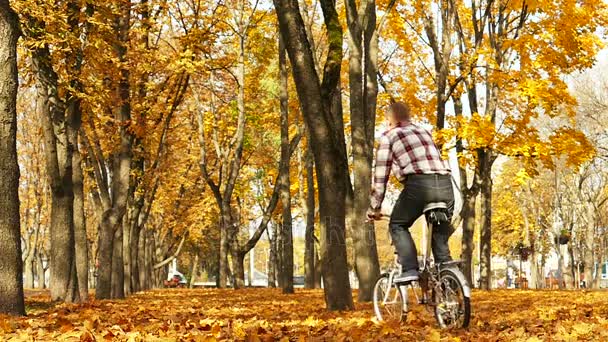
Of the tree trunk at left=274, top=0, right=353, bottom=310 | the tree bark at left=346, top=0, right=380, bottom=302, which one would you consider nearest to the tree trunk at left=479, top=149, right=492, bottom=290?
the tree bark at left=346, top=0, right=380, bottom=302

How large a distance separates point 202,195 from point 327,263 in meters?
34.0

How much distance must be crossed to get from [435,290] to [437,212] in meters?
0.71

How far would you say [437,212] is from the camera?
7.10 metres

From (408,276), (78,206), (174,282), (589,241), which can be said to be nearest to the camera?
(408,276)

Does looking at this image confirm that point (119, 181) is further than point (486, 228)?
No

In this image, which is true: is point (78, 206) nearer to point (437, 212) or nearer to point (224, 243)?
point (437, 212)

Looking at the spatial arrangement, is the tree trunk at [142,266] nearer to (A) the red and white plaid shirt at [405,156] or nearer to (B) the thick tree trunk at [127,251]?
(B) the thick tree trunk at [127,251]

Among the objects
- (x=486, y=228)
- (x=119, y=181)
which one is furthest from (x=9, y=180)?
(x=486, y=228)

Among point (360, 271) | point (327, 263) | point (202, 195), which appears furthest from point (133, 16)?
point (202, 195)

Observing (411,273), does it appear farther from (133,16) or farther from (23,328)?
(133,16)

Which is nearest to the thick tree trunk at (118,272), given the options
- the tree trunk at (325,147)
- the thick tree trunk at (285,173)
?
the thick tree trunk at (285,173)

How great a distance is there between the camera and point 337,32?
1152 centimetres

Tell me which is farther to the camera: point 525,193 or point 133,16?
point 525,193

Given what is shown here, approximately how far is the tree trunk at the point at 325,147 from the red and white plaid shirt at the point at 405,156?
8.32 feet
